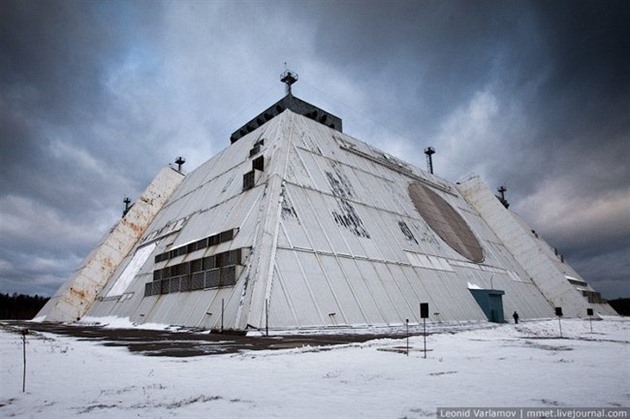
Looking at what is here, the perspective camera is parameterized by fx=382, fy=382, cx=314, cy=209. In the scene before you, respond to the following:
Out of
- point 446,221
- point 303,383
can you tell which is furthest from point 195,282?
point 446,221

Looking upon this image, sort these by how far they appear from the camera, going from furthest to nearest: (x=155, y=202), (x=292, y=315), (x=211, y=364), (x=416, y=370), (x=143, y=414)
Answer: (x=155, y=202), (x=292, y=315), (x=211, y=364), (x=416, y=370), (x=143, y=414)

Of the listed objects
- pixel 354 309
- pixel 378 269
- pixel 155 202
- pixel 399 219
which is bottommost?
pixel 354 309

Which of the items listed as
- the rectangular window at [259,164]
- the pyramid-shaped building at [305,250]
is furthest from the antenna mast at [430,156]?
A: the rectangular window at [259,164]

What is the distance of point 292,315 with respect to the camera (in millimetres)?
16625

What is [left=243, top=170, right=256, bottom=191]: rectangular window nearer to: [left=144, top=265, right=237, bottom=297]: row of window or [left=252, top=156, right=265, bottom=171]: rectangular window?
[left=252, top=156, right=265, bottom=171]: rectangular window

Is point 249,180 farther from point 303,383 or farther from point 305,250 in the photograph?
point 303,383

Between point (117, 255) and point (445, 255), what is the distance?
27.3 m

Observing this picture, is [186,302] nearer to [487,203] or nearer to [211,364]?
[211,364]

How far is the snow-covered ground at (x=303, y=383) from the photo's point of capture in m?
4.70

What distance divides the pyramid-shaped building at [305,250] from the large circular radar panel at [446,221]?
0.20 meters

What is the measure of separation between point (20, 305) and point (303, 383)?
Result: 4118 inches

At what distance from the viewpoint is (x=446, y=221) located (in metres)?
34.8

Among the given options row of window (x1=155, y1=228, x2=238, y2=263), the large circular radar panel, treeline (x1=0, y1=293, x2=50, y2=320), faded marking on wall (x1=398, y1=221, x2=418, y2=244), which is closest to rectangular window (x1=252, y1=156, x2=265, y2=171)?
row of window (x1=155, y1=228, x2=238, y2=263)

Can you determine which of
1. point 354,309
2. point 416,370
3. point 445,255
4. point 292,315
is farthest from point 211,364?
point 445,255
